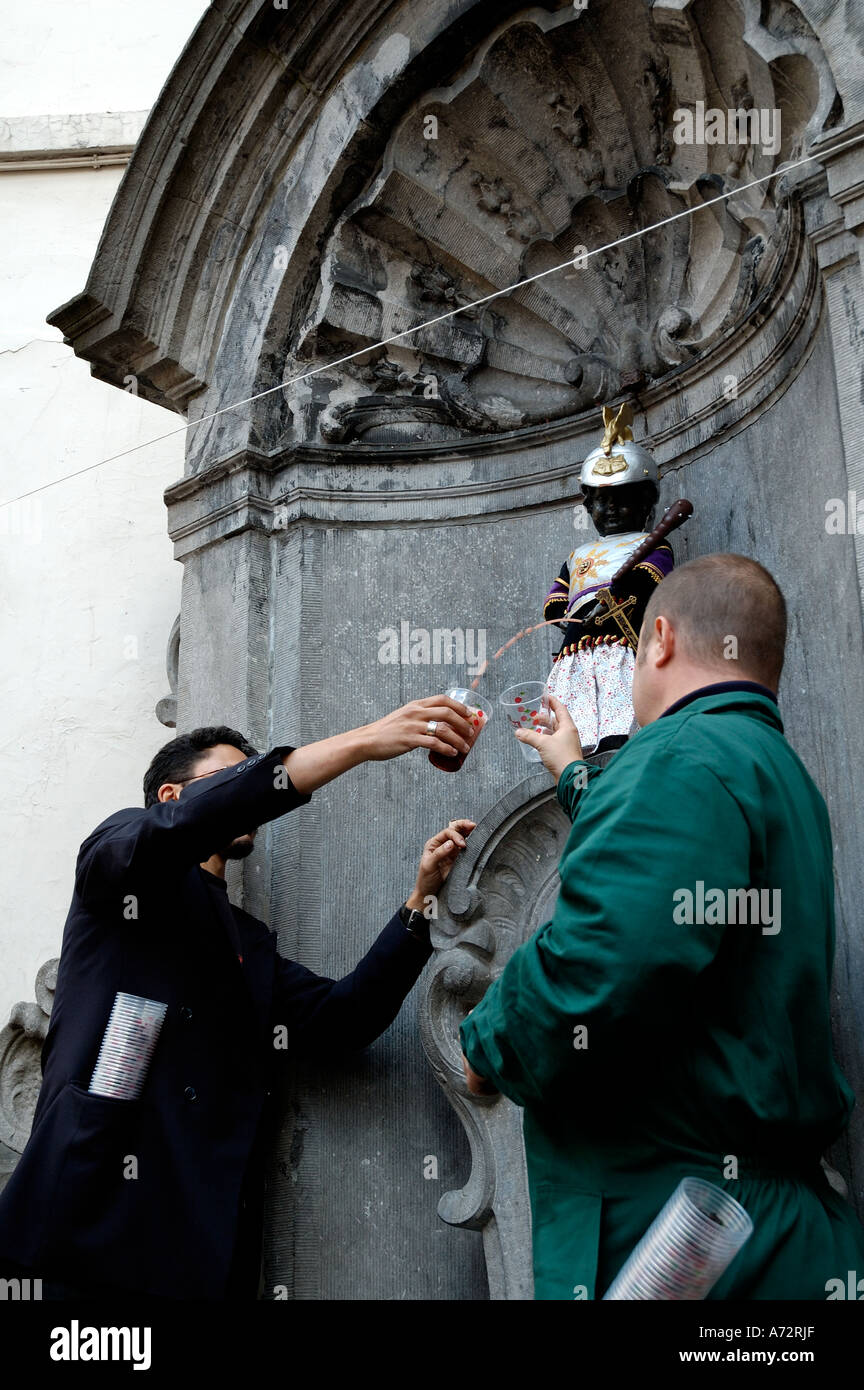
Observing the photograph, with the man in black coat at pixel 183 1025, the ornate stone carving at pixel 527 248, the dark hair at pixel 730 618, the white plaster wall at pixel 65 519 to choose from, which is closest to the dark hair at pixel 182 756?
the man in black coat at pixel 183 1025

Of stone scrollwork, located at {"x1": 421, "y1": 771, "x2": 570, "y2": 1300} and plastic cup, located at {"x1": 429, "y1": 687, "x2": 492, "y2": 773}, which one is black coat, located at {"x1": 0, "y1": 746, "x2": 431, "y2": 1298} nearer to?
stone scrollwork, located at {"x1": 421, "y1": 771, "x2": 570, "y2": 1300}

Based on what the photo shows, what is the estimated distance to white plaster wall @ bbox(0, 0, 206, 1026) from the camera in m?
5.50

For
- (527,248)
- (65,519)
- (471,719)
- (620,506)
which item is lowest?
(471,719)

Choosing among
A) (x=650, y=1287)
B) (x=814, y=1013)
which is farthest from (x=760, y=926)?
(x=650, y=1287)

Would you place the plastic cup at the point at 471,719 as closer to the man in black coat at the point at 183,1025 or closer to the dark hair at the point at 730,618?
the man in black coat at the point at 183,1025

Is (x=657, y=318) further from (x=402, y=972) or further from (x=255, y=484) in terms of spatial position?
(x=402, y=972)

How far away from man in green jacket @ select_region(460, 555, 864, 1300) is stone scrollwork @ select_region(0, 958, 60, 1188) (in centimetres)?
269

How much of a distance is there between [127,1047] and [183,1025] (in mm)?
142

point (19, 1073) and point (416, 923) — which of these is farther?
point (19, 1073)

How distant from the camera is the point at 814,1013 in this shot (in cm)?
200

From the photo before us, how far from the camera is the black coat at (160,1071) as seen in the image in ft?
9.13

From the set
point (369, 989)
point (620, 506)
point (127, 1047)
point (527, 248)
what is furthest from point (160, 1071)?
point (527, 248)

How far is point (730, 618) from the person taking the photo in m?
2.25

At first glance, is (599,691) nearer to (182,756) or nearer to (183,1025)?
(182,756)
